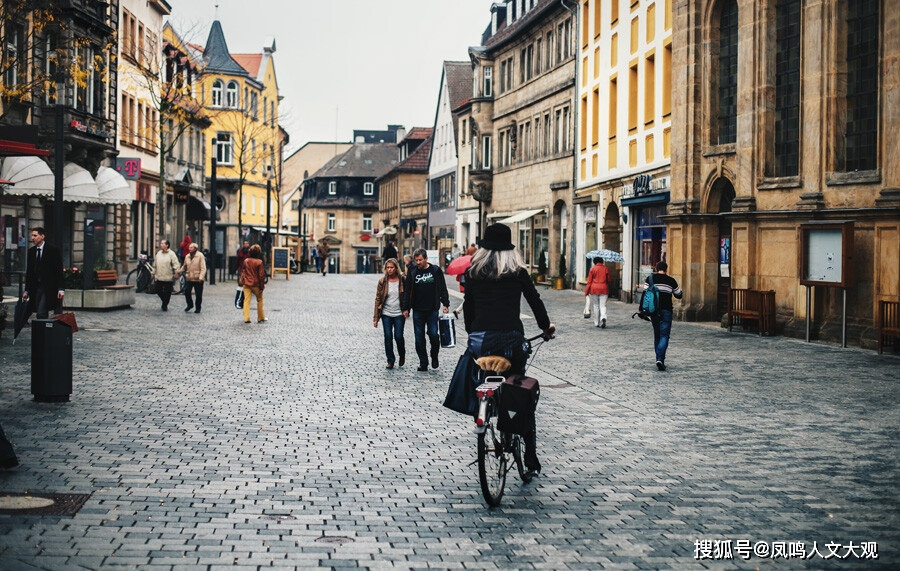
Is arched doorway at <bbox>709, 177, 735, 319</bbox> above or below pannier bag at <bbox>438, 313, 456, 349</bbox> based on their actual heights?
above

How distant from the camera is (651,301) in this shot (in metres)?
17.0

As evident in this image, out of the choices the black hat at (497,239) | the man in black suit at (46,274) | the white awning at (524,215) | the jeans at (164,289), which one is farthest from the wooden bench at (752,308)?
the white awning at (524,215)

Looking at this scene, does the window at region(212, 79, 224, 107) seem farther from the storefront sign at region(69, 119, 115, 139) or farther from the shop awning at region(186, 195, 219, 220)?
the storefront sign at region(69, 119, 115, 139)

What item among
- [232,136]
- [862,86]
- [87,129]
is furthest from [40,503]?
[232,136]

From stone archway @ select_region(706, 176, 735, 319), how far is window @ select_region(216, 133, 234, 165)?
56044 mm

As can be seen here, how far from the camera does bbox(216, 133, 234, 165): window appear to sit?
79.4 metres

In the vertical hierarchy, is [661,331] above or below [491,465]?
above

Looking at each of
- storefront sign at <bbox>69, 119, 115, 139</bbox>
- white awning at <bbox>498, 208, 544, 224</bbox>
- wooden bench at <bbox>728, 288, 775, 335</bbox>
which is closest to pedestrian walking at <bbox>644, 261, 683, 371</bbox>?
wooden bench at <bbox>728, 288, 775, 335</bbox>

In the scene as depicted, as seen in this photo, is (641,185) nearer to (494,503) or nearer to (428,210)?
(494,503)

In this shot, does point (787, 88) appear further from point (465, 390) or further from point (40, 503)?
point (40, 503)

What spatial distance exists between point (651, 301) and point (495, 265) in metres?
9.27

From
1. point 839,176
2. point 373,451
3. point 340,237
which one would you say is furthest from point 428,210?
point 373,451

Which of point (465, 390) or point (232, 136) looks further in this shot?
point (232, 136)

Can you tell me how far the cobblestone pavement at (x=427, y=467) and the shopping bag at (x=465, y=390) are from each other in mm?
621
